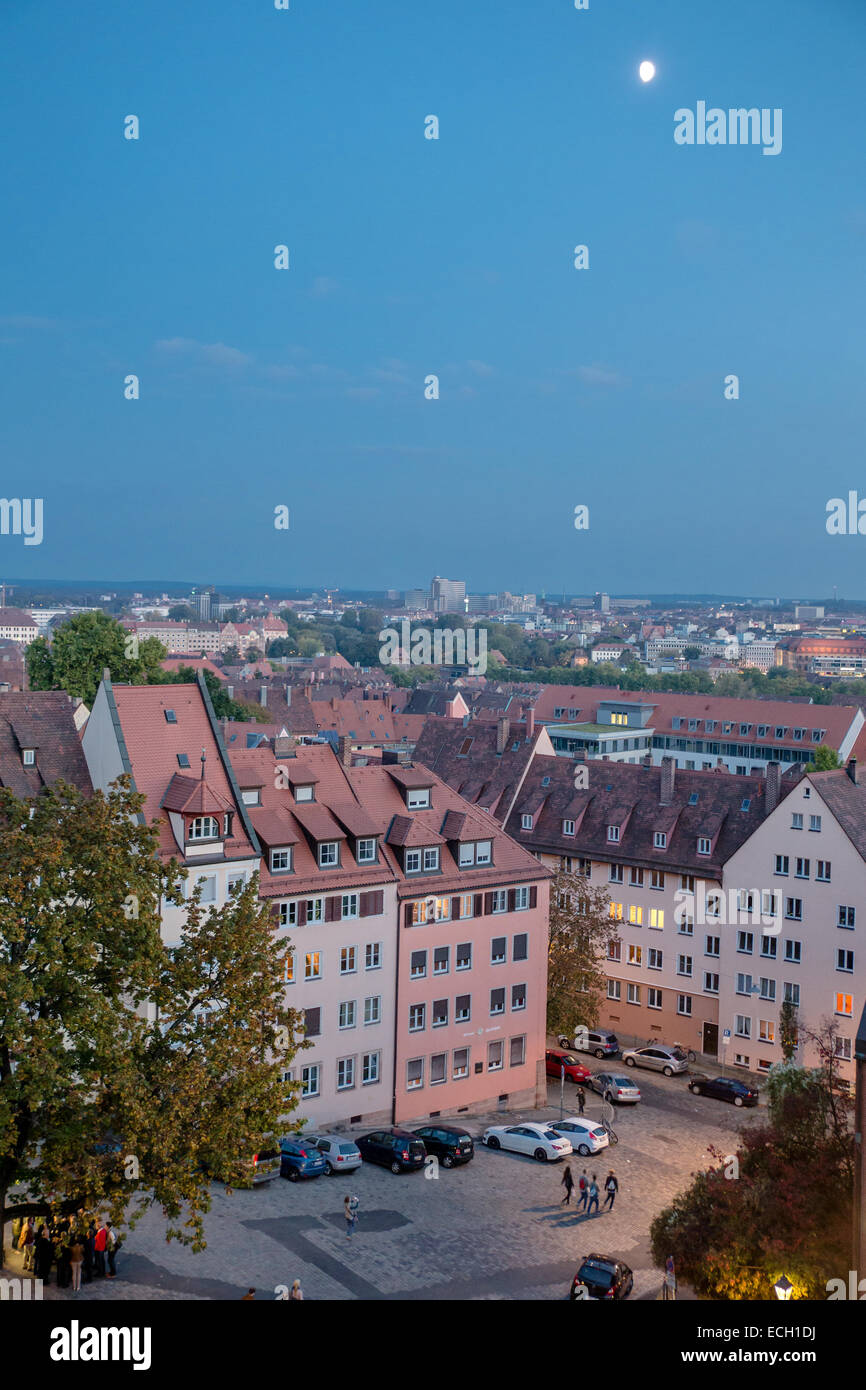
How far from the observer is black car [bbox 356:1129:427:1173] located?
3647 cm

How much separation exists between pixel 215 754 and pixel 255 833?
3.04 meters

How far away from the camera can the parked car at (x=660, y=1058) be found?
49.7 metres

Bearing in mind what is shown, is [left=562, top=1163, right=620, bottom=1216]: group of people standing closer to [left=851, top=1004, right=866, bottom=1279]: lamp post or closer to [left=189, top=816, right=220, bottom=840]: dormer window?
[left=851, top=1004, right=866, bottom=1279]: lamp post

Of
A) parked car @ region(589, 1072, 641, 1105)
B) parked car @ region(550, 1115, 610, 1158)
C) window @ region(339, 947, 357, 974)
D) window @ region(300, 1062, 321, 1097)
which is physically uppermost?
window @ region(339, 947, 357, 974)

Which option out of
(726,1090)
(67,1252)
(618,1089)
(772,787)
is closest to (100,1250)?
(67,1252)

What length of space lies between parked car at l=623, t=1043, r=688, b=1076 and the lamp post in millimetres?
25316

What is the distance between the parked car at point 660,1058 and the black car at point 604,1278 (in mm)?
21608

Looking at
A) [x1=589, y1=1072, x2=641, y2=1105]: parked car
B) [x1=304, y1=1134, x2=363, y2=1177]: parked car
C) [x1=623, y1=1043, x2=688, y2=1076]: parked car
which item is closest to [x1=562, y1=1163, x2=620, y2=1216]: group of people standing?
[x1=304, y1=1134, x2=363, y2=1177]: parked car

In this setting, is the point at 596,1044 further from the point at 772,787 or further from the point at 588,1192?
the point at 588,1192

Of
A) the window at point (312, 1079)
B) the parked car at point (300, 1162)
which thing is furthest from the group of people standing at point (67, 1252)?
the window at point (312, 1079)

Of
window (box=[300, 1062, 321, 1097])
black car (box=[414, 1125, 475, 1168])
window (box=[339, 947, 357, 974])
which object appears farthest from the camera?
window (box=[339, 947, 357, 974])

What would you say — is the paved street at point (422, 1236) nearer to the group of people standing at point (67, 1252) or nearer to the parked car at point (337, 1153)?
the group of people standing at point (67, 1252)
